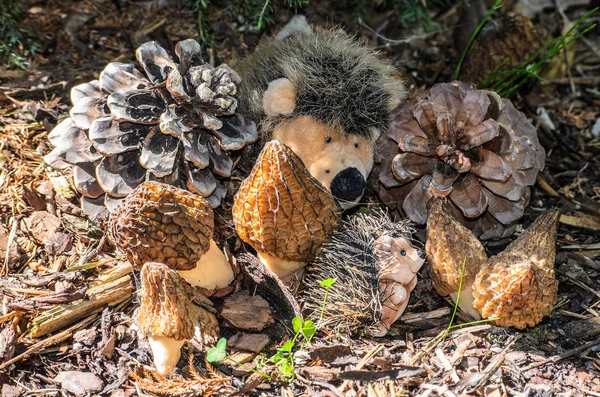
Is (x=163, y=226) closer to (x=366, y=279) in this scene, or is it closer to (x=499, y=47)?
(x=366, y=279)

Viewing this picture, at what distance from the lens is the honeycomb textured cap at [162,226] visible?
2836 millimetres

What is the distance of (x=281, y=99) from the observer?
3.39m

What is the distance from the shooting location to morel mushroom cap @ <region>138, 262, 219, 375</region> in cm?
275

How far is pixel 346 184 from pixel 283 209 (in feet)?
1.30

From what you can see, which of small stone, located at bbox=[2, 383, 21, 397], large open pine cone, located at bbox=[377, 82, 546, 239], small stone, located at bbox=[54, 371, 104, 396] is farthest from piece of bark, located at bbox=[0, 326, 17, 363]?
large open pine cone, located at bbox=[377, 82, 546, 239]

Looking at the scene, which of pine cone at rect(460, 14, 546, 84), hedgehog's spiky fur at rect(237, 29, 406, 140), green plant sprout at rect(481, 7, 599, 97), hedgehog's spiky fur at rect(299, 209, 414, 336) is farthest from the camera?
pine cone at rect(460, 14, 546, 84)

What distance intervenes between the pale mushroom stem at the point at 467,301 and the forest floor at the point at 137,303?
80 mm

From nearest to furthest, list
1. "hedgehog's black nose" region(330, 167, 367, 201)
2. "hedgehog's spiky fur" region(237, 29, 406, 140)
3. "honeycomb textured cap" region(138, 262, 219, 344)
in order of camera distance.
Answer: "honeycomb textured cap" region(138, 262, 219, 344)
"hedgehog's black nose" region(330, 167, 367, 201)
"hedgehog's spiky fur" region(237, 29, 406, 140)

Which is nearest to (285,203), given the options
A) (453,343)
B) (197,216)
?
(197,216)

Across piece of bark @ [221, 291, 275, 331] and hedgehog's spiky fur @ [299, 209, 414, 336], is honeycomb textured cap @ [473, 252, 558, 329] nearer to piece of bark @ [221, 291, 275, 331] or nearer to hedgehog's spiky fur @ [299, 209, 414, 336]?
hedgehog's spiky fur @ [299, 209, 414, 336]

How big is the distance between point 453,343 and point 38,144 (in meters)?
2.49

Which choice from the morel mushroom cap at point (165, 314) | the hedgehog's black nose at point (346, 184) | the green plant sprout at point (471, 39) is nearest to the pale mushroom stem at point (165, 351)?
the morel mushroom cap at point (165, 314)

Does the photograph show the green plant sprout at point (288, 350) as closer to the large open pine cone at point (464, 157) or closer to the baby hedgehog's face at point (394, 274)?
the baby hedgehog's face at point (394, 274)

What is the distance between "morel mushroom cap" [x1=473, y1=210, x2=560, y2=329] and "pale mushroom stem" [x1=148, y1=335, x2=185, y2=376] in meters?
1.34
